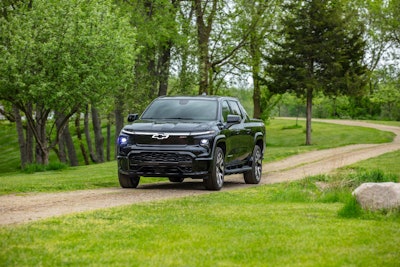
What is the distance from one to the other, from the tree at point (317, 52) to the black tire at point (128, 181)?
28.7 meters

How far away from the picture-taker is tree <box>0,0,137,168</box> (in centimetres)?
2850

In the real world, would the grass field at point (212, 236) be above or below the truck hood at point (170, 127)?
below

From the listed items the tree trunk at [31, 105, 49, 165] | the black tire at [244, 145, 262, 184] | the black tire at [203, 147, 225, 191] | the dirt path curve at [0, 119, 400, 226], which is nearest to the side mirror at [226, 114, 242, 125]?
the black tire at [203, 147, 225, 191]

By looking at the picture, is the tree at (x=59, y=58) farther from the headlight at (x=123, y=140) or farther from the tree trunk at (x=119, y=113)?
the headlight at (x=123, y=140)

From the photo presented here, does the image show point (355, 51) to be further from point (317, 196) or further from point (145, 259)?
point (145, 259)

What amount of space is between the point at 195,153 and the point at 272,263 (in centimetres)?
867

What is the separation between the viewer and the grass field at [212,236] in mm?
7859

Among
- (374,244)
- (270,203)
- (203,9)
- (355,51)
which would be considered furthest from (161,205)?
(355,51)

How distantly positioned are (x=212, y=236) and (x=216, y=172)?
7567mm

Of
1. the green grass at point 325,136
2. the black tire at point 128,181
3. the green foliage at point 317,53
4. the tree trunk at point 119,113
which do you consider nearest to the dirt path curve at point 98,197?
the black tire at point 128,181

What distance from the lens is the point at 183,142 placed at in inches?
647

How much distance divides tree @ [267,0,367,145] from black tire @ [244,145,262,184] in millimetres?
25879

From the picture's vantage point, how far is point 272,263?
25.4ft

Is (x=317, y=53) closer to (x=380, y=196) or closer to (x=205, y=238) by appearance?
(x=380, y=196)
